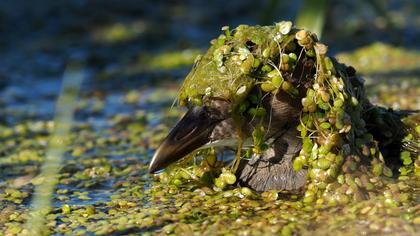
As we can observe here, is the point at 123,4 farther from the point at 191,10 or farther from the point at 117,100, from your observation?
the point at 117,100

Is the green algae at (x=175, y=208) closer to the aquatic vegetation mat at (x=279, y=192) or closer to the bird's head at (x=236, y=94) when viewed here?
the aquatic vegetation mat at (x=279, y=192)

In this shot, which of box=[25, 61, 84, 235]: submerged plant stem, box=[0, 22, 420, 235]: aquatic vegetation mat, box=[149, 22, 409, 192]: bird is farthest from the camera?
box=[149, 22, 409, 192]: bird

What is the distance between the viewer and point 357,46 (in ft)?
28.9

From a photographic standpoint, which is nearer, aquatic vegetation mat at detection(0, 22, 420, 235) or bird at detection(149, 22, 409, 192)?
aquatic vegetation mat at detection(0, 22, 420, 235)

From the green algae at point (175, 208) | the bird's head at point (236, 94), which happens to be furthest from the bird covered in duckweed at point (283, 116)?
the green algae at point (175, 208)

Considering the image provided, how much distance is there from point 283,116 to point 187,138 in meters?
0.46

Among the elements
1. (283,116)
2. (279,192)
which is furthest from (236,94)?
(279,192)

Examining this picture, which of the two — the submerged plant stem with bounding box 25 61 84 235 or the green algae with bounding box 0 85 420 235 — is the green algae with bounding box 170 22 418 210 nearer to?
the green algae with bounding box 0 85 420 235

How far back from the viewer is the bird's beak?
3.97 metres

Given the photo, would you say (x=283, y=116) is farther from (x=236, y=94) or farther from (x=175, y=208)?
(x=175, y=208)

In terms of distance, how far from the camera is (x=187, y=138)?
3.97 metres

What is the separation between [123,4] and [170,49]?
6.79ft

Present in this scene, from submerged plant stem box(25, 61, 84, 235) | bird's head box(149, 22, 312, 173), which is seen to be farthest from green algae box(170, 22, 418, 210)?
submerged plant stem box(25, 61, 84, 235)

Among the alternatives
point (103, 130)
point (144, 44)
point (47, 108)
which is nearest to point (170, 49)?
point (144, 44)
